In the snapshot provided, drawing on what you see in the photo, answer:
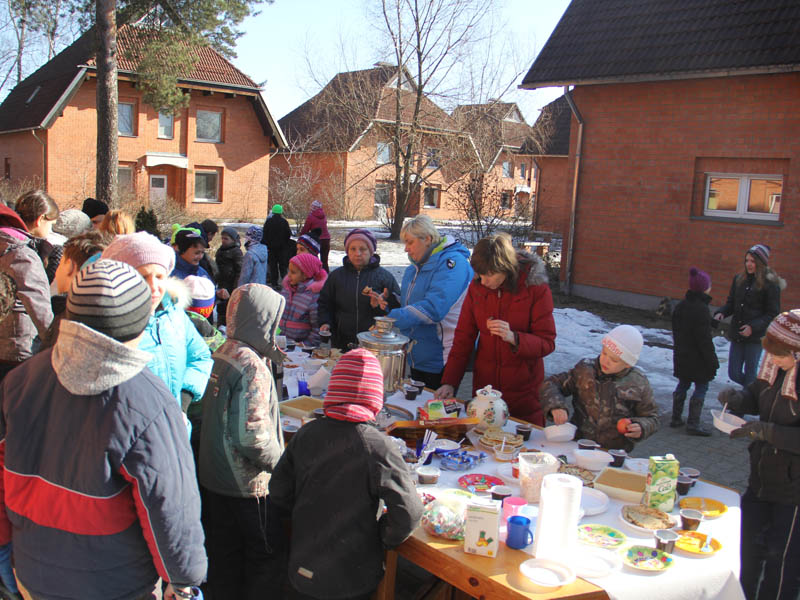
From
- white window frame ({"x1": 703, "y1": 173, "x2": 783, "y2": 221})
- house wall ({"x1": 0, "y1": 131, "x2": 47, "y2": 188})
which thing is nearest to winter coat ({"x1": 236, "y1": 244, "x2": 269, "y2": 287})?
white window frame ({"x1": 703, "y1": 173, "x2": 783, "y2": 221})

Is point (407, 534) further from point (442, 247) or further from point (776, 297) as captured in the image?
point (776, 297)

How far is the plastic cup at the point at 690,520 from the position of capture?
9.02 feet

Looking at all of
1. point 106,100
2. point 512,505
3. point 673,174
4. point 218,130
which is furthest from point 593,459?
point 218,130

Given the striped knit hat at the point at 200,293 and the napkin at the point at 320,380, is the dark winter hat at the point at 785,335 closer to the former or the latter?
the napkin at the point at 320,380

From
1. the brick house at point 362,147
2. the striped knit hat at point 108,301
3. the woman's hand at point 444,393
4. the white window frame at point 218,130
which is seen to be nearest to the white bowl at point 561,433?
the woman's hand at point 444,393

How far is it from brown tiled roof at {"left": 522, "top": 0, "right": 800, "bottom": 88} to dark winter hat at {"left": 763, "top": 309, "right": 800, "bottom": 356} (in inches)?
329

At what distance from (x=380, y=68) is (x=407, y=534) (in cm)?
2502

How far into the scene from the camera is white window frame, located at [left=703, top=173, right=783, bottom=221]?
35.7 ft

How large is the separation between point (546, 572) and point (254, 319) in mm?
1631

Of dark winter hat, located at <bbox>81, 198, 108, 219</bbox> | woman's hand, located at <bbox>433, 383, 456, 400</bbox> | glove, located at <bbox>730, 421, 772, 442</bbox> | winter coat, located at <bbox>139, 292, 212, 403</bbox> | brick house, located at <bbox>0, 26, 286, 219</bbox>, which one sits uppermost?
brick house, located at <bbox>0, 26, 286, 219</bbox>

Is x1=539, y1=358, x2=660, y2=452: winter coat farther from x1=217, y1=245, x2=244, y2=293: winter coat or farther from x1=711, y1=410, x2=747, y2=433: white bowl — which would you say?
x1=217, y1=245, x2=244, y2=293: winter coat

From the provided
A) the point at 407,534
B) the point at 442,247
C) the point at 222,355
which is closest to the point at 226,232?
the point at 442,247

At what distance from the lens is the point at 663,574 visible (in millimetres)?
2475

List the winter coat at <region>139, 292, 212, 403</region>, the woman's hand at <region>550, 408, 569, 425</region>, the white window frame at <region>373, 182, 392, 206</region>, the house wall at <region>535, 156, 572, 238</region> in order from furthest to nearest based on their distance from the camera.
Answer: the white window frame at <region>373, 182, 392, 206</region> → the house wall at <region>535, 156, 572, 238</region> → the woman's hand at <region>550, 408, 569, 425</region> → the winter coat at <region>139, 292, 212, 403</region>
